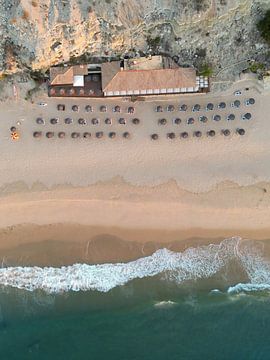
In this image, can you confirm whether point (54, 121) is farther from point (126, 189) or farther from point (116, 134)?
point (126, 189)

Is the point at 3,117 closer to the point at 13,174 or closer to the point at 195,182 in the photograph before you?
the point at 13,174

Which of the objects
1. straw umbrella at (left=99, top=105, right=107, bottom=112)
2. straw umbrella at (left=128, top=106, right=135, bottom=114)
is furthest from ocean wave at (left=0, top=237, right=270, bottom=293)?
straw umbrella at (left=99, top=105, right=107, bottom=112)

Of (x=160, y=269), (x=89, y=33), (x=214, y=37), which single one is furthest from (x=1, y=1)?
(x=160, y=269)

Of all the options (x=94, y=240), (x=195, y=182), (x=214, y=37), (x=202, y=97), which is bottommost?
(x=94, y=240)

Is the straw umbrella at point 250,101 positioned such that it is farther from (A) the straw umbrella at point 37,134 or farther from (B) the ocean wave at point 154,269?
(A) the straw umbrella at point 37,134

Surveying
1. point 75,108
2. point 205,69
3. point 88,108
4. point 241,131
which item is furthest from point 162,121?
point 75,108

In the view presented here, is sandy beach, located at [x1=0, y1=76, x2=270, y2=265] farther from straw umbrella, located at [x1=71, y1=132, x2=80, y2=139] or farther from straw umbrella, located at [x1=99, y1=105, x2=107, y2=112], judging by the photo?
straw umbrella, located at [x1=71, y1=132, x2=80, y2=139]
